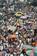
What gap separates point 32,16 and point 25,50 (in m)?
0.69

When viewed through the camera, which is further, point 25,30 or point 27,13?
point 27,13

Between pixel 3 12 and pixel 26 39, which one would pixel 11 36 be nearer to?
pixel 26 39

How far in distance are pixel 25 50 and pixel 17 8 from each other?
0.90 metres

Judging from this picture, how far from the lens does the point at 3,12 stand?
326cm

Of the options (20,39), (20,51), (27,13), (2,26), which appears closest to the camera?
(20,51)

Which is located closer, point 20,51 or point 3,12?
point 20,51

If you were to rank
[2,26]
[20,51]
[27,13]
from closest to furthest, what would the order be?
[20,51] → [2,26] → [27,13]

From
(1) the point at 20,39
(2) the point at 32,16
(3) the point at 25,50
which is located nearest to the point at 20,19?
(2) the point at 32,16

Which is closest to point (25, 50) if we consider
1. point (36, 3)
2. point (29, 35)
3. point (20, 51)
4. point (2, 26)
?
point (20, 51)

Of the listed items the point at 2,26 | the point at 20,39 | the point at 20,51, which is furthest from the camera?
the point at 2,26

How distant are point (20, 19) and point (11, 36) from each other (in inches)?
14.3

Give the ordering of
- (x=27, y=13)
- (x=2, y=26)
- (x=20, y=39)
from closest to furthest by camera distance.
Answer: (x=20, y=39)
(x=2, y=26)
(x=27, y=13)

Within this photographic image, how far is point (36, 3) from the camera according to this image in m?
3.40

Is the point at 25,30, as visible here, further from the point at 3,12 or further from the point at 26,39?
the point at 3,12
